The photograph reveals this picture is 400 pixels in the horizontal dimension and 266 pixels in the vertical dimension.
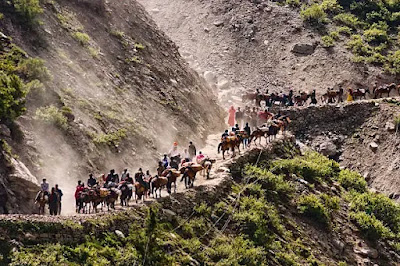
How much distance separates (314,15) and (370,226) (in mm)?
29364

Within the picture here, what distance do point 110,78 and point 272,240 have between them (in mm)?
13835

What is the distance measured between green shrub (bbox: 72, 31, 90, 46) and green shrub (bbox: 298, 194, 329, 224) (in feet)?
47.5

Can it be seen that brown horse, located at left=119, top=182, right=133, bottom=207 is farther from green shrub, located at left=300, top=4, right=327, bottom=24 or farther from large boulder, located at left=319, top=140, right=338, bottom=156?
green shrub, located at left=300, top=4, right=327, bottom=24

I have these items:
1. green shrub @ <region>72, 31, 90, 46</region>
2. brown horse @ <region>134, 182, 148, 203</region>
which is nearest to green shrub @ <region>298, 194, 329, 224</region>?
brown horse @ <region>134, 182, 148, 203</region>

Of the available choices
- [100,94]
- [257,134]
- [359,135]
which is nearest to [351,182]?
[257,134]

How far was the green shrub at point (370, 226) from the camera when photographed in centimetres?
2598

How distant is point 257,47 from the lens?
Answer: 5144cm

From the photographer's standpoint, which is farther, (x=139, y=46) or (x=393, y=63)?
(x=393, y=63)

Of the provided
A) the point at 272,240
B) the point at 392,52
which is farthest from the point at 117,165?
the point at 392,52

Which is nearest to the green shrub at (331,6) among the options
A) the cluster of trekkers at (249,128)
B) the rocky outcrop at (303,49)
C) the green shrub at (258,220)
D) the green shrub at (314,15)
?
the green shrub at (314,15)

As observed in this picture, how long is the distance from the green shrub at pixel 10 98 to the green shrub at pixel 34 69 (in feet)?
8.17

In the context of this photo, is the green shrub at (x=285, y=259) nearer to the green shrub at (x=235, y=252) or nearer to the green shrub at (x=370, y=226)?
the green shrub at (x=235, y=252)

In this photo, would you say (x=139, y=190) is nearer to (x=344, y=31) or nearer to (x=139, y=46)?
(x=139, y=46)

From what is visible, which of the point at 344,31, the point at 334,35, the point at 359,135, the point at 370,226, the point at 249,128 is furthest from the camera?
the point at 344,31
